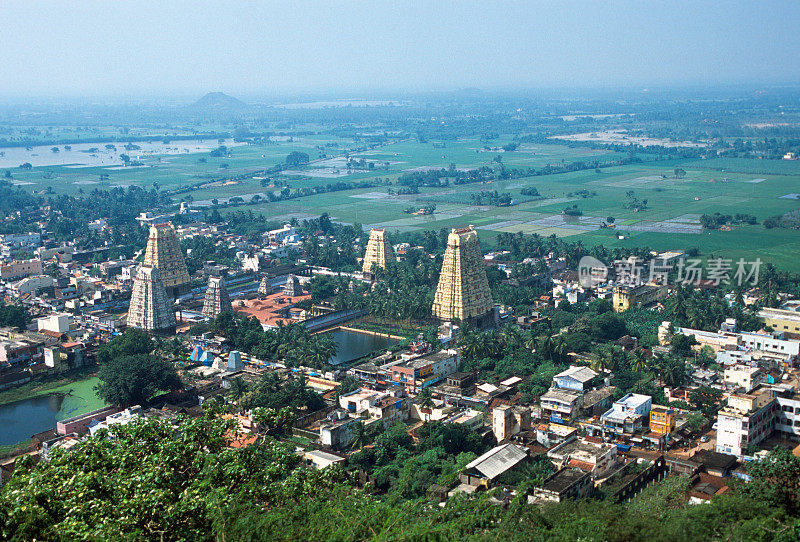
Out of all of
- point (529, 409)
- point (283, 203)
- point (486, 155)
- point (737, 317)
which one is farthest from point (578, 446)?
point (486, 155)

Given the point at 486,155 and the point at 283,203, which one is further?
→ the point at 486,155

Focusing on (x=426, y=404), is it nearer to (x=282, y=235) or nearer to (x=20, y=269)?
(x=20, y=269)

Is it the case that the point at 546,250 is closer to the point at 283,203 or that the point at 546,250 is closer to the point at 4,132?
the point at 283,203

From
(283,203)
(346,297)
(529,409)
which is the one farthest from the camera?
(283,203)

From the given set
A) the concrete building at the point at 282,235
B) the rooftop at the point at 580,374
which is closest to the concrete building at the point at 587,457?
the rooftop at the point at 580,374

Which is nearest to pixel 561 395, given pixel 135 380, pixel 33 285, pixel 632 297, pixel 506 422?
pixel 506 422

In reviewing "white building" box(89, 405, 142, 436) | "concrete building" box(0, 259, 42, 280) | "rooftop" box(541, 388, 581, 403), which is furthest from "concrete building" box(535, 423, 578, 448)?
"concrete building" box(0, 259, 42, 280)

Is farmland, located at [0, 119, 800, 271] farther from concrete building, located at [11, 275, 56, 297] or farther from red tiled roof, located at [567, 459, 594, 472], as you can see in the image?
red tiled roof, located at [567, 459, 594, 472]

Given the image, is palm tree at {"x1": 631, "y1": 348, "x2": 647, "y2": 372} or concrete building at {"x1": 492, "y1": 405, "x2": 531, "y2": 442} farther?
palm tree at {"x1": 631, "y1": 348, "x2": 647, "y2": 372}
